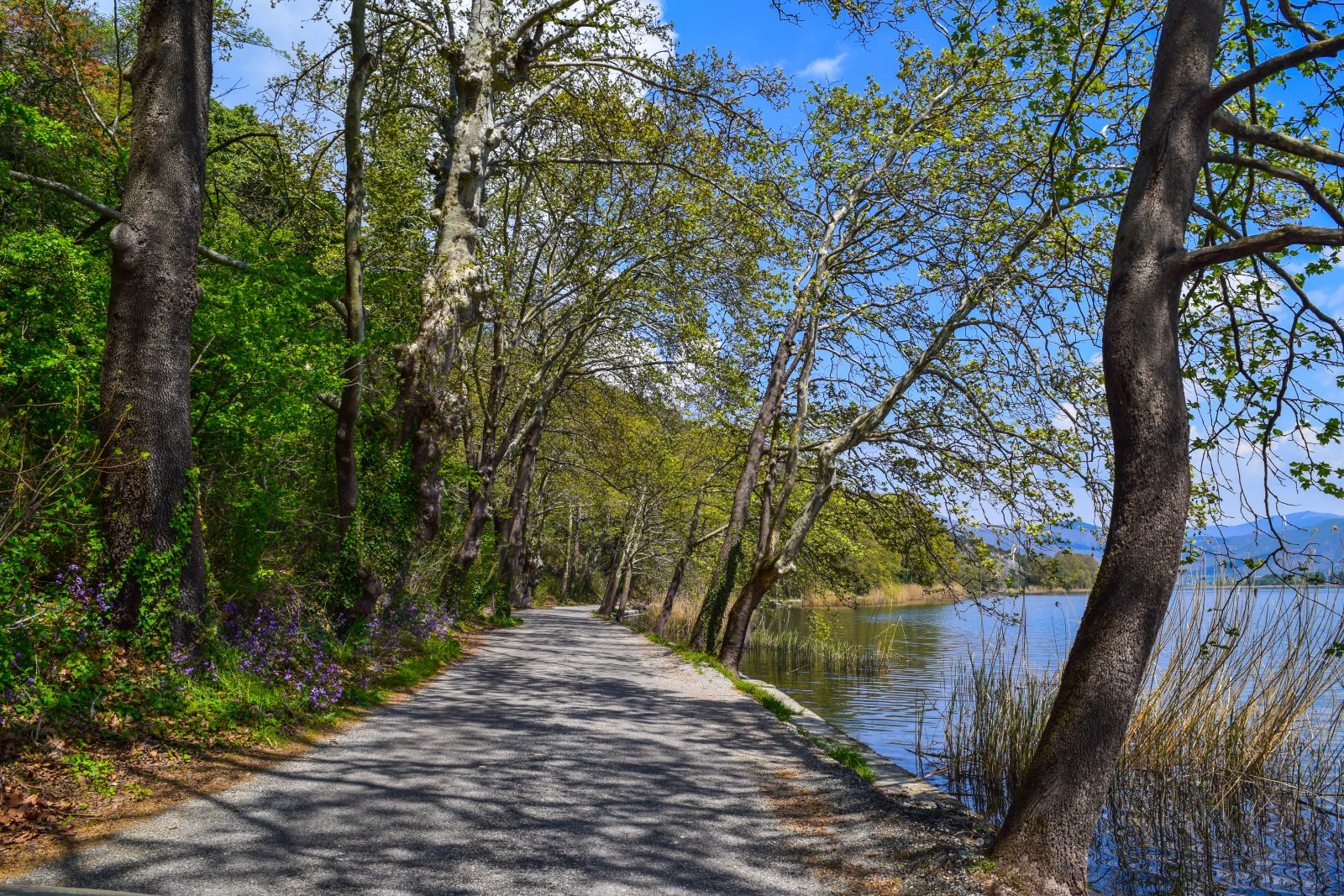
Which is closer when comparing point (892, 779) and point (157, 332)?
point (157, 332)

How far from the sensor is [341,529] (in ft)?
32.5

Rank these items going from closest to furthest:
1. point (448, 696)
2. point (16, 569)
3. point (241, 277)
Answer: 1. point (16, 569)
2. point (241, 277)
3. point (448, 696)

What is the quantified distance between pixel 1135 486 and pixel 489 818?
4058 mm

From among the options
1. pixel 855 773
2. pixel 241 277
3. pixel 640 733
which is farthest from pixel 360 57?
pixel 855 773

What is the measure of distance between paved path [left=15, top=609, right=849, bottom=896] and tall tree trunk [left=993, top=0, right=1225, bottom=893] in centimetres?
126

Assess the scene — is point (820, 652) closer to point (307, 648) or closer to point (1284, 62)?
point (307, 648)

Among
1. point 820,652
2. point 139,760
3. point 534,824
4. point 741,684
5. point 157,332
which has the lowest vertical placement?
point 820,652

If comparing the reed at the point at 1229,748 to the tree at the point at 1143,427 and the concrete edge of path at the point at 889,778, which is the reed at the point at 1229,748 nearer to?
the concrete edge of path at the point at 889,778

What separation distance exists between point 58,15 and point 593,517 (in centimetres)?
3633

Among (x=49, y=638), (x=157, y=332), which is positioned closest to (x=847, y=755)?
(x=49, y=638)

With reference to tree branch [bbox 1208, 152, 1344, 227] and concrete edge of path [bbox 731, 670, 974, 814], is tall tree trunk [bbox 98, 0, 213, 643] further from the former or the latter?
tree branch [bbox 1208, 152, 1344, 227]

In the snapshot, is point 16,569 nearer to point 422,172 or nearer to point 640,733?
point 640,733

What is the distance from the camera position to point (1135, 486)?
4262mm

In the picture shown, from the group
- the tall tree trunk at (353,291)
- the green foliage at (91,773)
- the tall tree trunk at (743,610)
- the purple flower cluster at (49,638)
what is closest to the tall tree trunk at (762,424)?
the tall tree trunk at (743,610)
